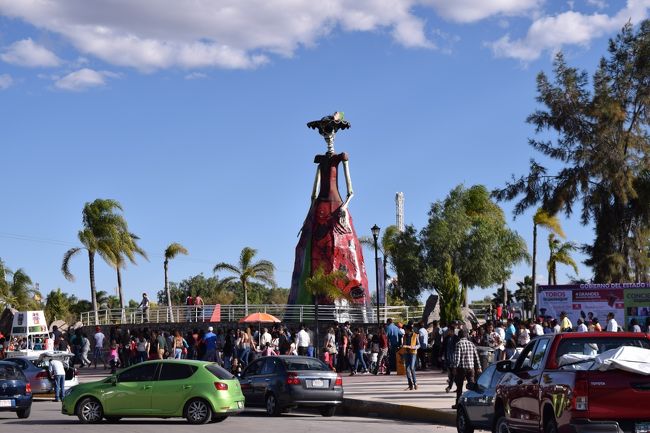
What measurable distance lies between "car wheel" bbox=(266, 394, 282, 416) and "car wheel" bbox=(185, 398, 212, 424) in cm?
→ 261

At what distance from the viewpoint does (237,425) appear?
19.2 metres

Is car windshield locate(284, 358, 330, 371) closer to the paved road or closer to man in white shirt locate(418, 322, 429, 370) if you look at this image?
the paved road

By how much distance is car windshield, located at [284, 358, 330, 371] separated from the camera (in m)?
21.8

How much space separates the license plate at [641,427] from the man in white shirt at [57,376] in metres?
18.5

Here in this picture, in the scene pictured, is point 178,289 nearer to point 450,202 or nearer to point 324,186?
point 450,202

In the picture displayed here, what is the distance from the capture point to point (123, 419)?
2102 cm

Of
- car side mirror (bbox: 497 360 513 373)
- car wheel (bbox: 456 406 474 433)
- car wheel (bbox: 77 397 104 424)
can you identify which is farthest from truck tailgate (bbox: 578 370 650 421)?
car wheel (bbox: 77 397 104 424)

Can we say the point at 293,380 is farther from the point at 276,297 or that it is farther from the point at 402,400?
the point at 276,297

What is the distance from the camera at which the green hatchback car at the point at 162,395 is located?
1931cm

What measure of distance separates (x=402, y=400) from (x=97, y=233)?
4050 centimetres

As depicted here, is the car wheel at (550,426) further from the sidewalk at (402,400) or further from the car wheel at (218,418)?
the car wheel at (218,418)

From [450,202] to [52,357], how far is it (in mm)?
40588

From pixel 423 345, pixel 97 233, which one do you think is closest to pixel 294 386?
pixel 423 345

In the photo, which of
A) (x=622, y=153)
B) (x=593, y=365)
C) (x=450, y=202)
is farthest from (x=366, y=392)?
(x=450, y=202)
